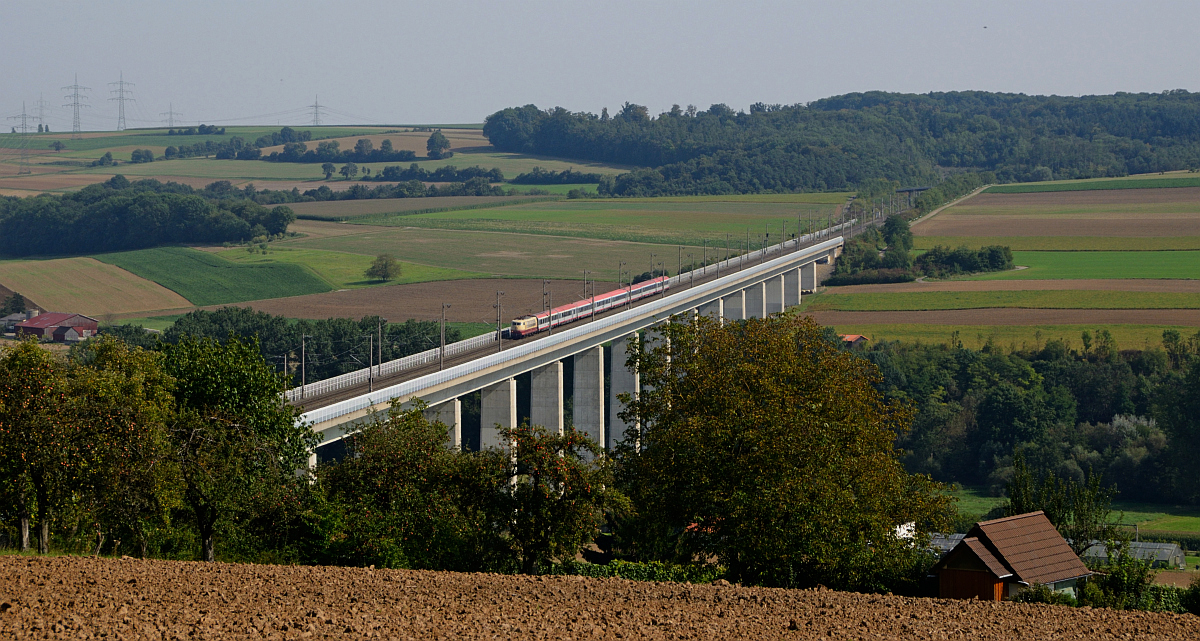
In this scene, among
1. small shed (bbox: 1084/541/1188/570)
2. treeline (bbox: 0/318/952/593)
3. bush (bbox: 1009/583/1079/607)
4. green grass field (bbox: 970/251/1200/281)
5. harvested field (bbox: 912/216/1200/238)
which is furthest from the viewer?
harvested field (bbox: 912/216/1200/238)

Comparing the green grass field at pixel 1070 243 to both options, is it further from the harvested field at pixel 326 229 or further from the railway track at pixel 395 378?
the railway track at pixel 395 378

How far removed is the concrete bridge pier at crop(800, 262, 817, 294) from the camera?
147 metres

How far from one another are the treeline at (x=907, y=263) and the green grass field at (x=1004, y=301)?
999 cm

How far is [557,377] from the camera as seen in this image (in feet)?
257

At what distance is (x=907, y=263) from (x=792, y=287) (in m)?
18.4

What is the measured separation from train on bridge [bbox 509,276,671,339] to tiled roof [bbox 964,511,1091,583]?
4800cm

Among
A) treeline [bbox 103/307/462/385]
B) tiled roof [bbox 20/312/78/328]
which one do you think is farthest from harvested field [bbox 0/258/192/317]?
treeline [bbox 103/307/462/385]

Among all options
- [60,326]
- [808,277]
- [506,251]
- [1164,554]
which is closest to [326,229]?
[506,251]

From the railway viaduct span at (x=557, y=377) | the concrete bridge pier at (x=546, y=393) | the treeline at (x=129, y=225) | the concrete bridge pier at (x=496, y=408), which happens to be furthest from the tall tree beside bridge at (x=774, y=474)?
the treeline at (x=129, y=225)

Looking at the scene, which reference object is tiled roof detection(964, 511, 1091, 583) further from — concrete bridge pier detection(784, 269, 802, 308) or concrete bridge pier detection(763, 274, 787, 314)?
concrete bridge pier detection(784, 269, 802, 308)

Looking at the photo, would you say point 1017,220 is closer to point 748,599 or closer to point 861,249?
point 861,249

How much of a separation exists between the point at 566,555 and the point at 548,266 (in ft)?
365

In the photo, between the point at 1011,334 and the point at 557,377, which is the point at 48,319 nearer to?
the point at 557,377

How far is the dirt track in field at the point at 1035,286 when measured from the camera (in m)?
124
